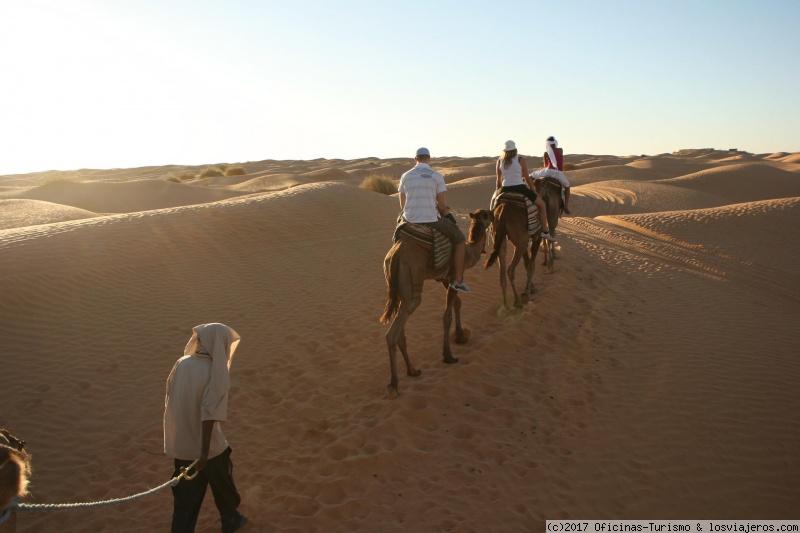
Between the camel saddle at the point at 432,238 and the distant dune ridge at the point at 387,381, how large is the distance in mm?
1800

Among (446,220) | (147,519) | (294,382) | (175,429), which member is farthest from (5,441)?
(446,220)

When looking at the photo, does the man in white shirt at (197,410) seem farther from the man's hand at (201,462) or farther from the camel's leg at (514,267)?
the camel's leg at (514,267)

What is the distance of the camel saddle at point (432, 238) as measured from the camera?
300 inches

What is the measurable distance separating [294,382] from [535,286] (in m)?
5.73

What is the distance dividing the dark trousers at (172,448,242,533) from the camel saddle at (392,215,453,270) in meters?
3.88

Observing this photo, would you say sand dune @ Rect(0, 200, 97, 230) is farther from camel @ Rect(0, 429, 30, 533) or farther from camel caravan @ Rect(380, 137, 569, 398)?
camel @ Rect(0, 429, 30, 533)

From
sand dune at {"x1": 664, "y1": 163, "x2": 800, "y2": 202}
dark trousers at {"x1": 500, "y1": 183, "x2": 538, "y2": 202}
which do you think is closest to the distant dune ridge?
dark trousers at {"x1": 500, "y1": 183, "x2": 538, "y2": 202}

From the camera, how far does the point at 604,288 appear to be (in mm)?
11648

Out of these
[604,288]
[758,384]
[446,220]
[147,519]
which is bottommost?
[147,519]

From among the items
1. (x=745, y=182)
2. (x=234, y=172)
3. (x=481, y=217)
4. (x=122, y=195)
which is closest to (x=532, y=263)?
(x=481, y=217)

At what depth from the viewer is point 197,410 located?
14.8 ft

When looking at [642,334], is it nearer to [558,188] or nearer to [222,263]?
[558,188]

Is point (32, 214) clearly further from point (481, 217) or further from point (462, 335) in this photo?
point (481, 217)

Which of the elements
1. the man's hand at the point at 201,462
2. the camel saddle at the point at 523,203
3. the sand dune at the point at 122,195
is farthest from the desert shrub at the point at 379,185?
the man's hand at the point at 201,462
